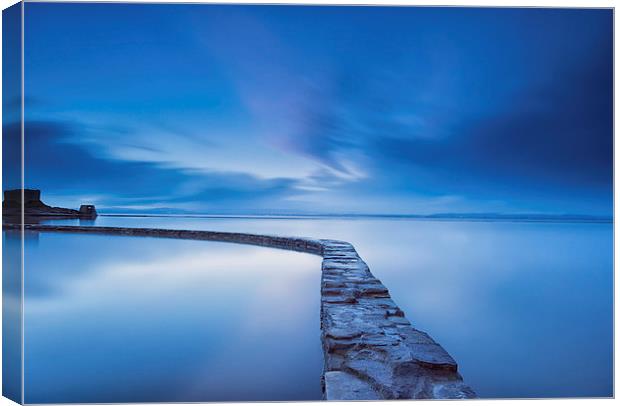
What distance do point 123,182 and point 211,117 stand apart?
246 cm

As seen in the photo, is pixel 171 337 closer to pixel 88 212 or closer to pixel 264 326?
pixel 264 326

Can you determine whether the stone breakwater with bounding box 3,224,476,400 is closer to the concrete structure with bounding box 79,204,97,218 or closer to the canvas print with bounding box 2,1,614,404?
the canvas print with bounding box 2,1,614,404

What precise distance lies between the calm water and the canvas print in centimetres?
2

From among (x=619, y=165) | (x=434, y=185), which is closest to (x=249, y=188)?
(x=434, y=185)

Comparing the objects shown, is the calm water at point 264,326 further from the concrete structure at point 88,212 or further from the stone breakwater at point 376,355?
the concrete structure at point 88,212

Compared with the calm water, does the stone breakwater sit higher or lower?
higher

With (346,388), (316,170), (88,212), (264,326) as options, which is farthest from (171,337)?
(88,212)

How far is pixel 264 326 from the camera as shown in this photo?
2711mm

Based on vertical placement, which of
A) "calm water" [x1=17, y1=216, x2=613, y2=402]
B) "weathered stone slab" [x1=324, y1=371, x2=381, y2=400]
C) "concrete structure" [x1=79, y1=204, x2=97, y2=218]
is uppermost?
"concrete structure" [x1=79, y1=204, x2=97, y2=218]

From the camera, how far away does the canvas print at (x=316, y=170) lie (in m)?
2.18

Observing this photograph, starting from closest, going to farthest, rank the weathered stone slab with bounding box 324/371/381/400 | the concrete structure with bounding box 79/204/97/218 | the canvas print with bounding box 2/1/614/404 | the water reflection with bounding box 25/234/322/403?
the weathered stone slab with bounding box 324/371/381/400 → the water reflection with bounding box 25/234/322/403 → the canvas print with bounding box 2/1/614/404 → the concrete structure with bounding box 79/204/97/218

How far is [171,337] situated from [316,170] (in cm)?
194

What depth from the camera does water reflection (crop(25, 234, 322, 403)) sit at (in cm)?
206

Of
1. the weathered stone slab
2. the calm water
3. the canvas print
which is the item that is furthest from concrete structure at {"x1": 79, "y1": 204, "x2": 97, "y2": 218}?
the weathered stone slab
